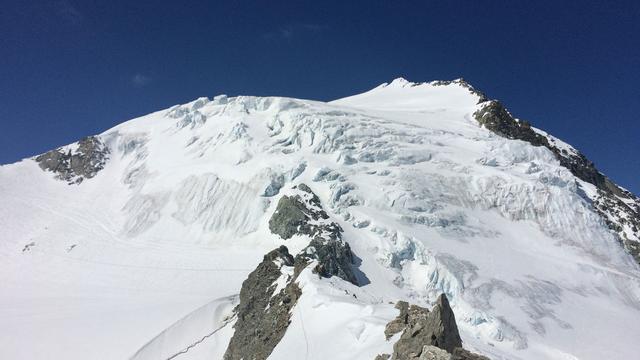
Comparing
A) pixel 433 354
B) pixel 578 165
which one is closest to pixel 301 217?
pixel 433 354

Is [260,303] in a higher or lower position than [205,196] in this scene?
lower

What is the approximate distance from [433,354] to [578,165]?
89.2 metres

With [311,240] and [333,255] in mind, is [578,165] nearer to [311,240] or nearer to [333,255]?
[311,240]

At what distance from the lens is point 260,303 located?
40312 mm

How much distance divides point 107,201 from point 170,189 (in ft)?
42.1

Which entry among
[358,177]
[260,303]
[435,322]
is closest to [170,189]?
[358,177]

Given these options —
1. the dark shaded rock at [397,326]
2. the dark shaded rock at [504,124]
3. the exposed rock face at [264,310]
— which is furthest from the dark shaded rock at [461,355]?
the dark shaded rock at [504,124]

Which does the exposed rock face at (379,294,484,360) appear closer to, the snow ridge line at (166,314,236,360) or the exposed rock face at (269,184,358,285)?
the snow ridge line at (166,314,236,360)

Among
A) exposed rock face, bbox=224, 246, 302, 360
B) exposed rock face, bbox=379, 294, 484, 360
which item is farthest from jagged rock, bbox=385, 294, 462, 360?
exposed rock face, bbox=224, 246, 302, 360

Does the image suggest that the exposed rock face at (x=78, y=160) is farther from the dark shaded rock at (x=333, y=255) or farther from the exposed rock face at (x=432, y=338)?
the exposed rock face at (x=432, y=338)

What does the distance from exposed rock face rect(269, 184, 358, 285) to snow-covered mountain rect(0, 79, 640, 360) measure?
0.79ft

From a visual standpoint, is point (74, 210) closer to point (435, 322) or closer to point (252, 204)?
point (252, 204)

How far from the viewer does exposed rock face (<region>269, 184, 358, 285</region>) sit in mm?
53144

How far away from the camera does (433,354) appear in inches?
691
